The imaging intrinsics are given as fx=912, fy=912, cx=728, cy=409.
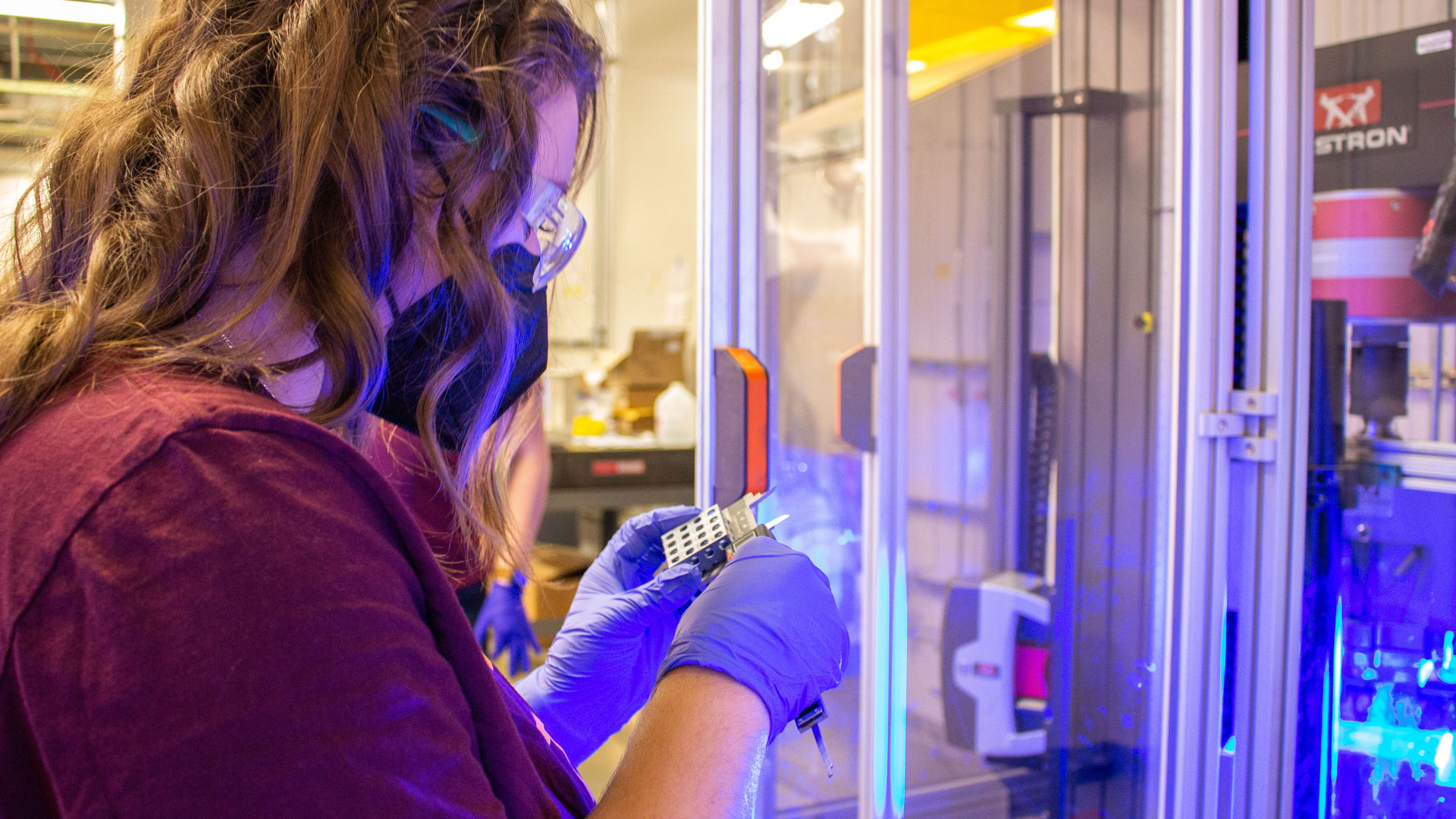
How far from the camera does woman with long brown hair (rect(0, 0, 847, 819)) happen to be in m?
0.44

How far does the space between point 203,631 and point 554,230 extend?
1.52ft

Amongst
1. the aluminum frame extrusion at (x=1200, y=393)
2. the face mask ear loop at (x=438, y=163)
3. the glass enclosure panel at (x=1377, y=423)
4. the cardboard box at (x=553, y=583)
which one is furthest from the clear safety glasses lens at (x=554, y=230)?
the cardboard box at (x=553, y=583)

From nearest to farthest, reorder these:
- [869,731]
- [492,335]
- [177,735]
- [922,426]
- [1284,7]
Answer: [177,735] < [492,335] < [1284,7] < [869,731] < [922,426]

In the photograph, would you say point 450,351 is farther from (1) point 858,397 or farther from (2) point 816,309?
(2) point 816,309

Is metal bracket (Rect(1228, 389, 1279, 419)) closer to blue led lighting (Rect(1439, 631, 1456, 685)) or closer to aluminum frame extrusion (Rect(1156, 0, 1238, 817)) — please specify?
aluminum frame extrusion (Rect(1156, 0, 1238, 817))

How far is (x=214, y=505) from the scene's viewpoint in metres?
0.46

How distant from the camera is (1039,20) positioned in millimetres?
2025

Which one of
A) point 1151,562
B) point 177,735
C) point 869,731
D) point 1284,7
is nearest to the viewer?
point 177,735

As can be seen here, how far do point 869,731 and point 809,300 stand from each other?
1.42 meters

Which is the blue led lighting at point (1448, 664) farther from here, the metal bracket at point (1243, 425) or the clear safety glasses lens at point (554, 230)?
the clear safety glasses lens at point (554, 230)

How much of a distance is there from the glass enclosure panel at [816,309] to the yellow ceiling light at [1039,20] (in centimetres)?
35

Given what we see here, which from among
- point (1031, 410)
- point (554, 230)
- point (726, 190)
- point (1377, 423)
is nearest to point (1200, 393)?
point (1377, 423)

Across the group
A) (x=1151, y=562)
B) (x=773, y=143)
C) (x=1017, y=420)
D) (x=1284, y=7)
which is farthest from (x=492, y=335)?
(x=1017, y=420)

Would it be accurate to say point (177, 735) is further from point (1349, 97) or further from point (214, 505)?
point (1349, 97)
